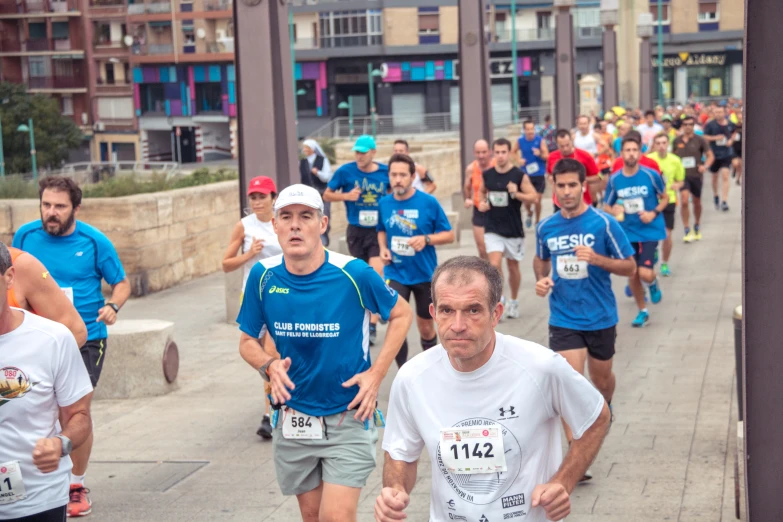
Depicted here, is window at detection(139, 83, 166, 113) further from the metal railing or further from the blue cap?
the blue cap

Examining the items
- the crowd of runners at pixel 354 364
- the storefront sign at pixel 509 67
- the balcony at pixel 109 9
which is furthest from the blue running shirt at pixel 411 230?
the storefront sign at pixel 509 67

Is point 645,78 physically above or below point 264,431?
above

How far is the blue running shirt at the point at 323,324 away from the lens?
18.5 ft

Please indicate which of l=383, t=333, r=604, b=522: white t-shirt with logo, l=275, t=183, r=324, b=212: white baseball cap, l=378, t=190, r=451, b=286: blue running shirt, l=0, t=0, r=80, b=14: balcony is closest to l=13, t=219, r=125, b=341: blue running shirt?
l=275, t=183, r=324, b=212: white baseball cap

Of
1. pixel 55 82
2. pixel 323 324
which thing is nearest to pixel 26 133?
pixel 55 82

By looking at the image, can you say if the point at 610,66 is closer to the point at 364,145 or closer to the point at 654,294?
the point at 654,294

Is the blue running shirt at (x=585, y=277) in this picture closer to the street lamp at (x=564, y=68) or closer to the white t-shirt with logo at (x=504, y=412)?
the white t-shirt with logo at (x=504, y=412)

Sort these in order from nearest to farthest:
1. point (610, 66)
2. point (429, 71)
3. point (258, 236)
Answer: point (258, 236), point (610, 66), point (429, 71)

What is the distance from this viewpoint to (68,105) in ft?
286

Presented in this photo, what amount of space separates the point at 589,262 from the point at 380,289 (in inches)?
109

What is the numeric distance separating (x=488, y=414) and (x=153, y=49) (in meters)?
86.2

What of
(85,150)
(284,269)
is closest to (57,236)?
(284,269)

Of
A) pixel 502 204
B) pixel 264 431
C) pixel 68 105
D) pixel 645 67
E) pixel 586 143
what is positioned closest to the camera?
pixel 264 431

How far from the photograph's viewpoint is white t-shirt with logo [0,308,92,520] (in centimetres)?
461
